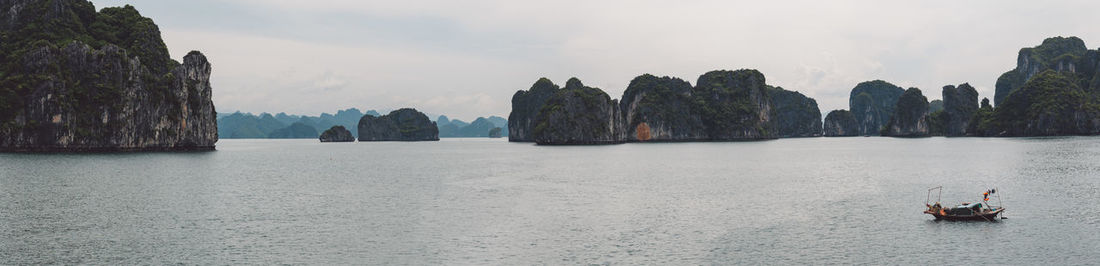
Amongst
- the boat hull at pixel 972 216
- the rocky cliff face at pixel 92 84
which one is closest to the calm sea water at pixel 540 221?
the boat hull at pixel 972 216

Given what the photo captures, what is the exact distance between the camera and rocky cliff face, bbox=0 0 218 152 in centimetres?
13225

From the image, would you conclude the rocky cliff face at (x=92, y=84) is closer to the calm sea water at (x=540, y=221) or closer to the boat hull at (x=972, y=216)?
the calm sea water at (x=540, y=221)

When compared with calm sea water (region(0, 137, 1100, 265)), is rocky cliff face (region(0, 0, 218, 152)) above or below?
above

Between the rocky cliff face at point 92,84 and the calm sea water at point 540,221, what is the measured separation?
6899 centimetres

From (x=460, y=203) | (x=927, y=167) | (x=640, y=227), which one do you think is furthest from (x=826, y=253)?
(x=927, y=167)

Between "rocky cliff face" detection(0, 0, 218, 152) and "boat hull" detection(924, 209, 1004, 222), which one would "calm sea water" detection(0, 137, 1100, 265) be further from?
"rocky cliff face" detection(0, 0, 218, 152)

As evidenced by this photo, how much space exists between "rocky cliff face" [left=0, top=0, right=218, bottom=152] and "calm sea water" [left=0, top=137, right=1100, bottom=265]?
69.0m

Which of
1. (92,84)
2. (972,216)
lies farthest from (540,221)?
(92,84)

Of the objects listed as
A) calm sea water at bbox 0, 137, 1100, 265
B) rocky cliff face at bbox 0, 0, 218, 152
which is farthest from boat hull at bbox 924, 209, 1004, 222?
rocky cliff face at bbox 0, 0, 218, 152

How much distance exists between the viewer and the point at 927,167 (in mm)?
94562

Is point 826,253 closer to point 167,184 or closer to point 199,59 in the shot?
point 167,184

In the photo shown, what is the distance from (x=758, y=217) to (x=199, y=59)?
16944 centimetres

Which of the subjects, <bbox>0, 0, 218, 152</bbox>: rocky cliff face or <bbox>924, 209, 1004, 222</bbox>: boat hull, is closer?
<bbox>924, 209, 1004, 222</bbox>: boat hull

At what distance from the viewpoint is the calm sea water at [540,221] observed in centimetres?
3183
